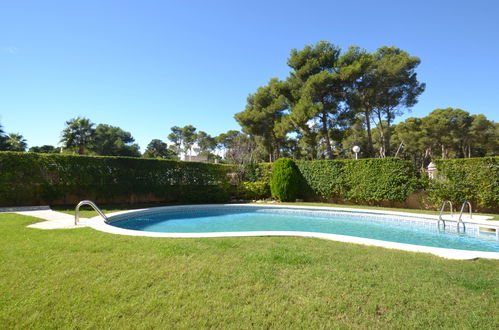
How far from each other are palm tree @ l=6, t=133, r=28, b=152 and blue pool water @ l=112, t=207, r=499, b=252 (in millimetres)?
36565

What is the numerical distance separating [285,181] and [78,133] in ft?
97.8

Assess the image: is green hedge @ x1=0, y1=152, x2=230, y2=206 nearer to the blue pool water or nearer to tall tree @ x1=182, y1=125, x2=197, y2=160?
the blue pool water

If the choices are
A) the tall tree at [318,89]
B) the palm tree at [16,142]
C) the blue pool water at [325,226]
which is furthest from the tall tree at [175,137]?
the blue pool water at [325,226]

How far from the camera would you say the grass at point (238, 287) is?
2381 mm

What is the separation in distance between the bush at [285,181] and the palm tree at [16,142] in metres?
38.6

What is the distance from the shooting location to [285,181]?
52.9ft

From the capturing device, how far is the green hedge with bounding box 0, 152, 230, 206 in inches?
455

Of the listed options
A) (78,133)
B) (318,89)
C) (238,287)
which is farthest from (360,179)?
(78,133)

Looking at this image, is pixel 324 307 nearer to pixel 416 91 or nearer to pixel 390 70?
pixel 390 70

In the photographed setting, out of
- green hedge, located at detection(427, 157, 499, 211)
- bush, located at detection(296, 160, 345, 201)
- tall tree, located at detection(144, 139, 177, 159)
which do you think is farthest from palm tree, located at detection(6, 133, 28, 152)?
green hedge, located at detection(427, 157, 499, 211)

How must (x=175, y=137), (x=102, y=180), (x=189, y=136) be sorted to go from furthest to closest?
(x=175, y=137)
(x=189, y=136)
(x=102, y=180)

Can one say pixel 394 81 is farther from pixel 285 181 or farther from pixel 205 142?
pixel 205 142

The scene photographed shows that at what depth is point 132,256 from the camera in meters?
4.24

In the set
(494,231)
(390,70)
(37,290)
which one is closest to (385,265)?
(37,290)
